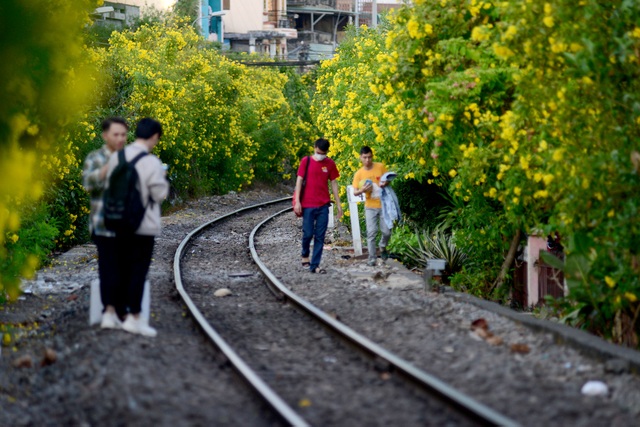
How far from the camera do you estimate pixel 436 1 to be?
14461 mm

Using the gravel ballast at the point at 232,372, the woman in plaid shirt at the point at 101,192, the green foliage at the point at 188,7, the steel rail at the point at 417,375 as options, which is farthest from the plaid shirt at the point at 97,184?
the green foliage at the point at 188,7

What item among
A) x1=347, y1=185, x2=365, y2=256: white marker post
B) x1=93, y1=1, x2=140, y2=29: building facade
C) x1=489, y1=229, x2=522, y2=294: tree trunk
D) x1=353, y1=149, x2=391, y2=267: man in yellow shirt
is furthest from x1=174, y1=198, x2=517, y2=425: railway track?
x1=93, y1=1, x2=140, y2=29: building facade

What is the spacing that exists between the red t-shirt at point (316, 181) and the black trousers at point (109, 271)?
5.74 metres

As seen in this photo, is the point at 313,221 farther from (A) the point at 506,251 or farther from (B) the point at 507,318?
(B) the point at 507,318

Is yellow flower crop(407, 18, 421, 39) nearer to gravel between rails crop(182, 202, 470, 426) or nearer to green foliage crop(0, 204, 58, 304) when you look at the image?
gravel between rails crop(182, 202, 470, 426)

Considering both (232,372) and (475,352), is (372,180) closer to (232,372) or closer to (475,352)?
(475,352)

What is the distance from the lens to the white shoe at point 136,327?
10.0 meters

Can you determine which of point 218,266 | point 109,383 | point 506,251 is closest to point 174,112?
point 218,266

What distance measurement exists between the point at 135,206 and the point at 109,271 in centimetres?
76

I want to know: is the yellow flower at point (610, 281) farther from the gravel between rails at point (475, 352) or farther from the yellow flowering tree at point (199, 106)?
the yellow flowering tree at point (199, 106)

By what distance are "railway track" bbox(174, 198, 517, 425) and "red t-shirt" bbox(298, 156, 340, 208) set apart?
126 centimetres

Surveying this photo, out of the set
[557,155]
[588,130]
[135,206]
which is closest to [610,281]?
[557,155]

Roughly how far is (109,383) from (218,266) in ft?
34.1

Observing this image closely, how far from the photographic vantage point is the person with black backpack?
374 inches
